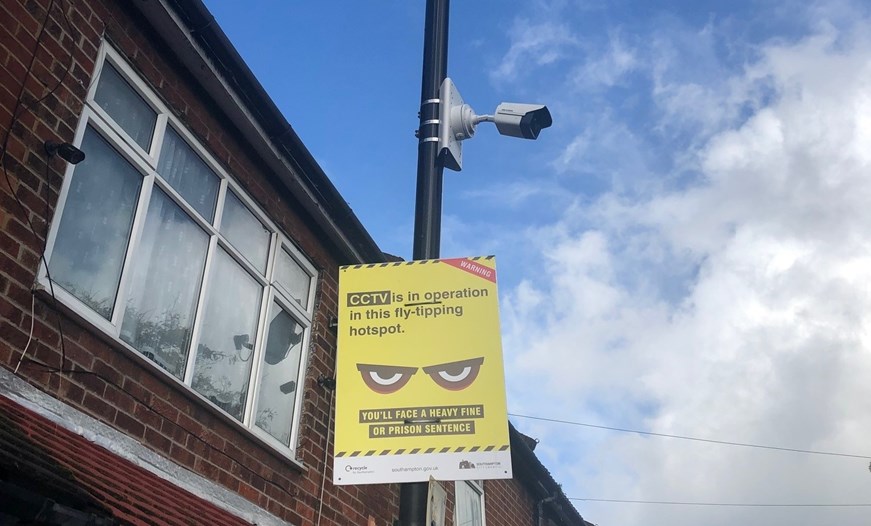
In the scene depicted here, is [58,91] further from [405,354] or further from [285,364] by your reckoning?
[285,364]

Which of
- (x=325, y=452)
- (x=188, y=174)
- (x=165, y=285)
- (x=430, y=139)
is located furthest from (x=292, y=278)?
(x=430, y=139)

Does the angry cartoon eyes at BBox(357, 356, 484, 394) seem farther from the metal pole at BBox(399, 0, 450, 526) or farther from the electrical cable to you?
the electrical cable

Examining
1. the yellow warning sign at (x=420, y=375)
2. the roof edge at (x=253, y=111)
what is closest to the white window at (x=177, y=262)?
the roof edge at (x=253, y=111)

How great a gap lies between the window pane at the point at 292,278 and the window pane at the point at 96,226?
1974 millimetres

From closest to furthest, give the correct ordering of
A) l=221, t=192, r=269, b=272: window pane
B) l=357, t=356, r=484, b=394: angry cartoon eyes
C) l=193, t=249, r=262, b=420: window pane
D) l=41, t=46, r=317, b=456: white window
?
l=357, t=356, r=484, b=394: angry cartoon eyes, l=41, t=46, r=317, b=456: white window, l=193, t=249, r=262, b=420: window pane, l=221, t=192, r=269, b=272: window pane

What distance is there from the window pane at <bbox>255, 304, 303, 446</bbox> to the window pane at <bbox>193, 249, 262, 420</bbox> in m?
0.26

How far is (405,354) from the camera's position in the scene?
481 cm

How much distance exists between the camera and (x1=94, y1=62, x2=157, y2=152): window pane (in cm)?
532

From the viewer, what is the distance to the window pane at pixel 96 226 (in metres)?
4.82

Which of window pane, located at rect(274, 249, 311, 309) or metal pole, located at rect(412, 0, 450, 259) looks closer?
metal pole, located at rect(412, 0, 450, 259)

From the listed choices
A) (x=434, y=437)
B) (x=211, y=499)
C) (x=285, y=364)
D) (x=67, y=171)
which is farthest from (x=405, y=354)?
(x=285, y=364)

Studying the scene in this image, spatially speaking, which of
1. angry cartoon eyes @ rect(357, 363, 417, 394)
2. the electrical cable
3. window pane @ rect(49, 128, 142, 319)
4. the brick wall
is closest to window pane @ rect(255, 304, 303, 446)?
the brick wall

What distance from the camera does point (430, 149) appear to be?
5383 millimetres

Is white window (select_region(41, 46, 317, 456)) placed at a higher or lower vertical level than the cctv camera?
lower
